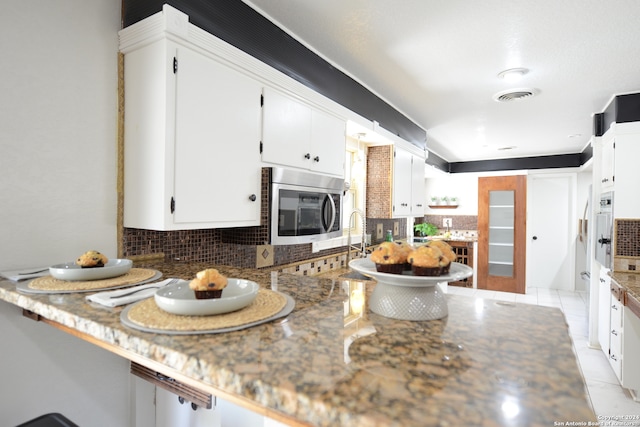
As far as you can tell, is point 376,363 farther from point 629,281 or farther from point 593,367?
point 593,367

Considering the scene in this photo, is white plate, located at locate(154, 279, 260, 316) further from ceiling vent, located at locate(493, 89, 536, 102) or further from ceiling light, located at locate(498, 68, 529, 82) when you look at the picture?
ceiling vent, located at locate(493, 89, 536, 102)

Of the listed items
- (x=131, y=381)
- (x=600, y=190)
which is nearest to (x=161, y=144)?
(x=131, y=381)

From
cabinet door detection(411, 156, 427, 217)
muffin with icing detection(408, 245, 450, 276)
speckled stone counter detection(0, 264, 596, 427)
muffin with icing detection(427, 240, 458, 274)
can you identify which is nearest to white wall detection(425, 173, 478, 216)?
cabinet door detection(411, 156, 427, 217)

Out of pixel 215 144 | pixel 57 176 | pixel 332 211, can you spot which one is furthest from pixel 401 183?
pixel 57 176

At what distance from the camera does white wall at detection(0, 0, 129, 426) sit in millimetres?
1298

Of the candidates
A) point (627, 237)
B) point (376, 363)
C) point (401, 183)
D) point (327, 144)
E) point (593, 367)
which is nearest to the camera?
point (376, 363)

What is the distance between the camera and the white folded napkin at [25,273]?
1.21 metres

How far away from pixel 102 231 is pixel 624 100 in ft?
13.3

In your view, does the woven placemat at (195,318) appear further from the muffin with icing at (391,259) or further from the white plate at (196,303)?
the muffin with icing at (391,259)

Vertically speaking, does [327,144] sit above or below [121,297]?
above

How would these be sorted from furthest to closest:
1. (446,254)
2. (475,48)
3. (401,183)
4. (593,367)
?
(401,183)
(593,367)
(475,48)
(446,254)

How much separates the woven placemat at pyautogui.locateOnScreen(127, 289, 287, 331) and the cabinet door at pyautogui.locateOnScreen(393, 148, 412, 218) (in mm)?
2666

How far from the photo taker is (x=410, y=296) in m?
0.99

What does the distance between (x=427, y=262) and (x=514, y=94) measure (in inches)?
108
